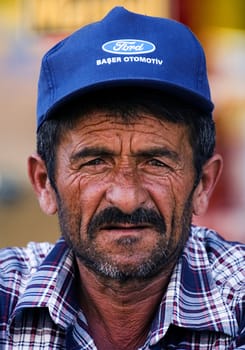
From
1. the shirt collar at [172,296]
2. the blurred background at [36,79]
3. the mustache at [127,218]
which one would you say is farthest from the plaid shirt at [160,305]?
the blurred background at [36,79]

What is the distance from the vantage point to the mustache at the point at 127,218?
7.95ft

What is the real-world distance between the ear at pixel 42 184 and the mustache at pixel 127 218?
26 centimetres

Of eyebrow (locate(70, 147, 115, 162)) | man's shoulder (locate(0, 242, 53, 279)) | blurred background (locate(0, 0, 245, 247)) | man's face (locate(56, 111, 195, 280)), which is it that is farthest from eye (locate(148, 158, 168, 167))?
blurred background (locate(0, 0, 245, 247))

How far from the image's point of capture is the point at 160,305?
8.41 ft

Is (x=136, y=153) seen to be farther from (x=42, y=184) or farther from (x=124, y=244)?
(x=42, y=184)

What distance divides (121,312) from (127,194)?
404mm

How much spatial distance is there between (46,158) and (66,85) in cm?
29

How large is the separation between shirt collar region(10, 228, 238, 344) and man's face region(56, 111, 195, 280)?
10 centimetres

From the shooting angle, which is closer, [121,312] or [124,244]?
[124,244]

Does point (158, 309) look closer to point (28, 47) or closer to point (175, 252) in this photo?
point (175, 252)

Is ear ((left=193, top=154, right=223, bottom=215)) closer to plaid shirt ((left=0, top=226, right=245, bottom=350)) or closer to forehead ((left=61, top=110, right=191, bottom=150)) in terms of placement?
plaid shirt ((left=0, top=226, right=245, bottom=350))

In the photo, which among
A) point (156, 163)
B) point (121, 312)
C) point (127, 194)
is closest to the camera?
point (127, 194)

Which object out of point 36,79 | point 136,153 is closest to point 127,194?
point 136,153

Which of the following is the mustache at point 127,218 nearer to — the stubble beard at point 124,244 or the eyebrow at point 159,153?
the stubble beard at point 124,244
